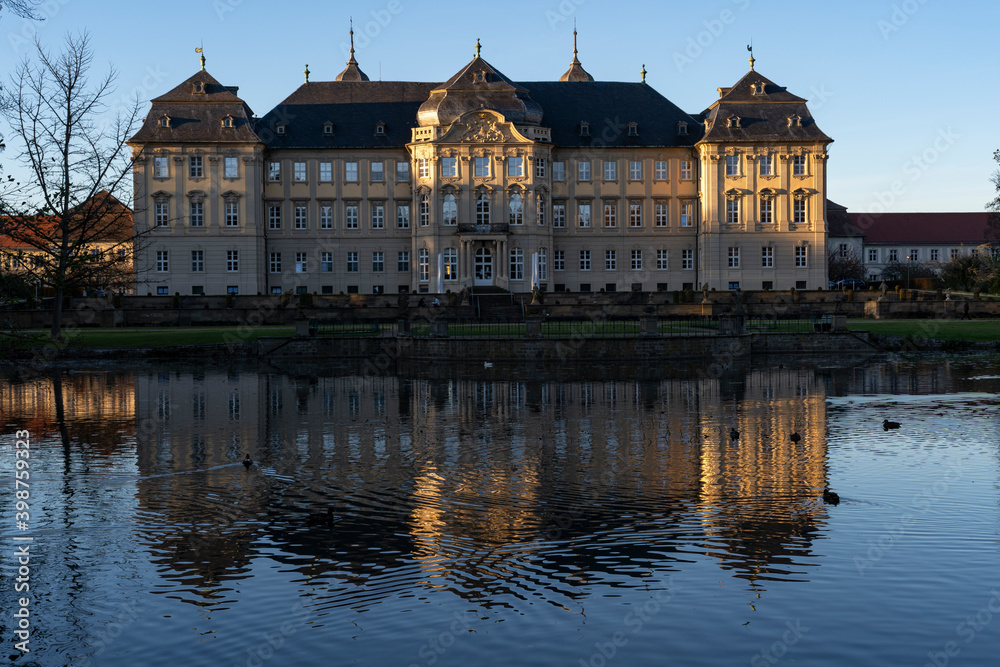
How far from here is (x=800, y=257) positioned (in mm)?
83312

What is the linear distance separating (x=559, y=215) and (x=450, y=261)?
10.1m

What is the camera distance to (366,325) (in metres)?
58.5

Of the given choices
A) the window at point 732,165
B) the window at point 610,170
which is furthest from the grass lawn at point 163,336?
the window at point 732,165

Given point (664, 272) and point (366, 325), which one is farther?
point (664, 272)

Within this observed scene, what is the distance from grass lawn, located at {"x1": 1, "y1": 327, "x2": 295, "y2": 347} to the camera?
5044 cm

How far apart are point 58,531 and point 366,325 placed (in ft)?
145

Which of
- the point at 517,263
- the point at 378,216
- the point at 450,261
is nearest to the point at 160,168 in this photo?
the point at 378,216

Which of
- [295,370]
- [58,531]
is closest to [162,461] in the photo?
[58,531]

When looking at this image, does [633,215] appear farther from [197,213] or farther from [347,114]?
[197,213]

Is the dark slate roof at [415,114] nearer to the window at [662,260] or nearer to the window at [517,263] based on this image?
the window at [662,260]

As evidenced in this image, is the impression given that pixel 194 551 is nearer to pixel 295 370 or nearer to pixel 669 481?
pixel 669 481

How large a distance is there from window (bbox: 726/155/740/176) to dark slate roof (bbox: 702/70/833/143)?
1.49 meters

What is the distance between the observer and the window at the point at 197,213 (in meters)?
81.8

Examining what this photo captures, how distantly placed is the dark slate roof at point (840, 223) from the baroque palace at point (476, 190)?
49975 millimetres
